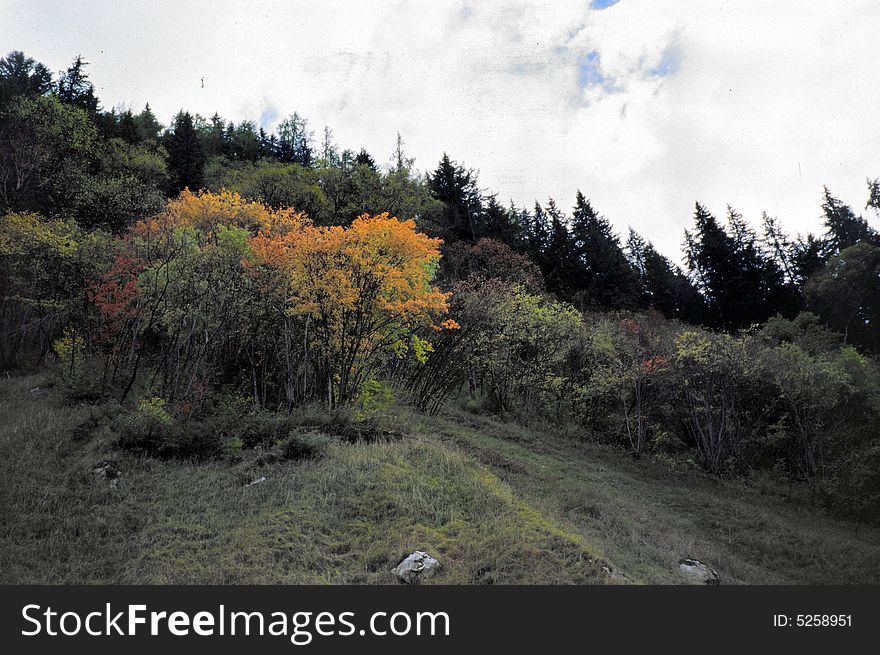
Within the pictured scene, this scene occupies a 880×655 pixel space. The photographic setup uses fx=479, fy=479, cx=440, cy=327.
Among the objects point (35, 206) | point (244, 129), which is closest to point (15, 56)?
point (35, 206)

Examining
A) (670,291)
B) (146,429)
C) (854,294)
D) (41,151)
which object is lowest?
(146,429)

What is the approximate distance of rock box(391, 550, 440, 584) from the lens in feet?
25.4

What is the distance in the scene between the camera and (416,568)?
7840 millimetres

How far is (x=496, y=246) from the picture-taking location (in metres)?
34.7

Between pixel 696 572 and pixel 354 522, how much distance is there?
6808 mm

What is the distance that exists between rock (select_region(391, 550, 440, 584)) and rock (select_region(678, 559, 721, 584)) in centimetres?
489

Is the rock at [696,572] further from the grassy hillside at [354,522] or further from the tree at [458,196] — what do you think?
the tree at [458,196]

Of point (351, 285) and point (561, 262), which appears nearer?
point (351, 285)

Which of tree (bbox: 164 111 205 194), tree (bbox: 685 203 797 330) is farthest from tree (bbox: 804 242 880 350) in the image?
tree (bbox: 164 111 205 194)

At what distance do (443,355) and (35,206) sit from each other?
79.1 ft

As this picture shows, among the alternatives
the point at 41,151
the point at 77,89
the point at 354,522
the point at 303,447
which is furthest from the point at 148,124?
the point at 354,522

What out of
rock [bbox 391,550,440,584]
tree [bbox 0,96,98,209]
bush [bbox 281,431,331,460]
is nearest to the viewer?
rock [bbox 391,550,440,584]

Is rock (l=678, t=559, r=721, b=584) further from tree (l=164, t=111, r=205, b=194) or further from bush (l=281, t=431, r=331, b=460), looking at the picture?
tree (l=164, t=111, r=205, b=194)

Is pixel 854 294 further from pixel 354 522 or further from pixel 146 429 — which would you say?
pixel 146 429
